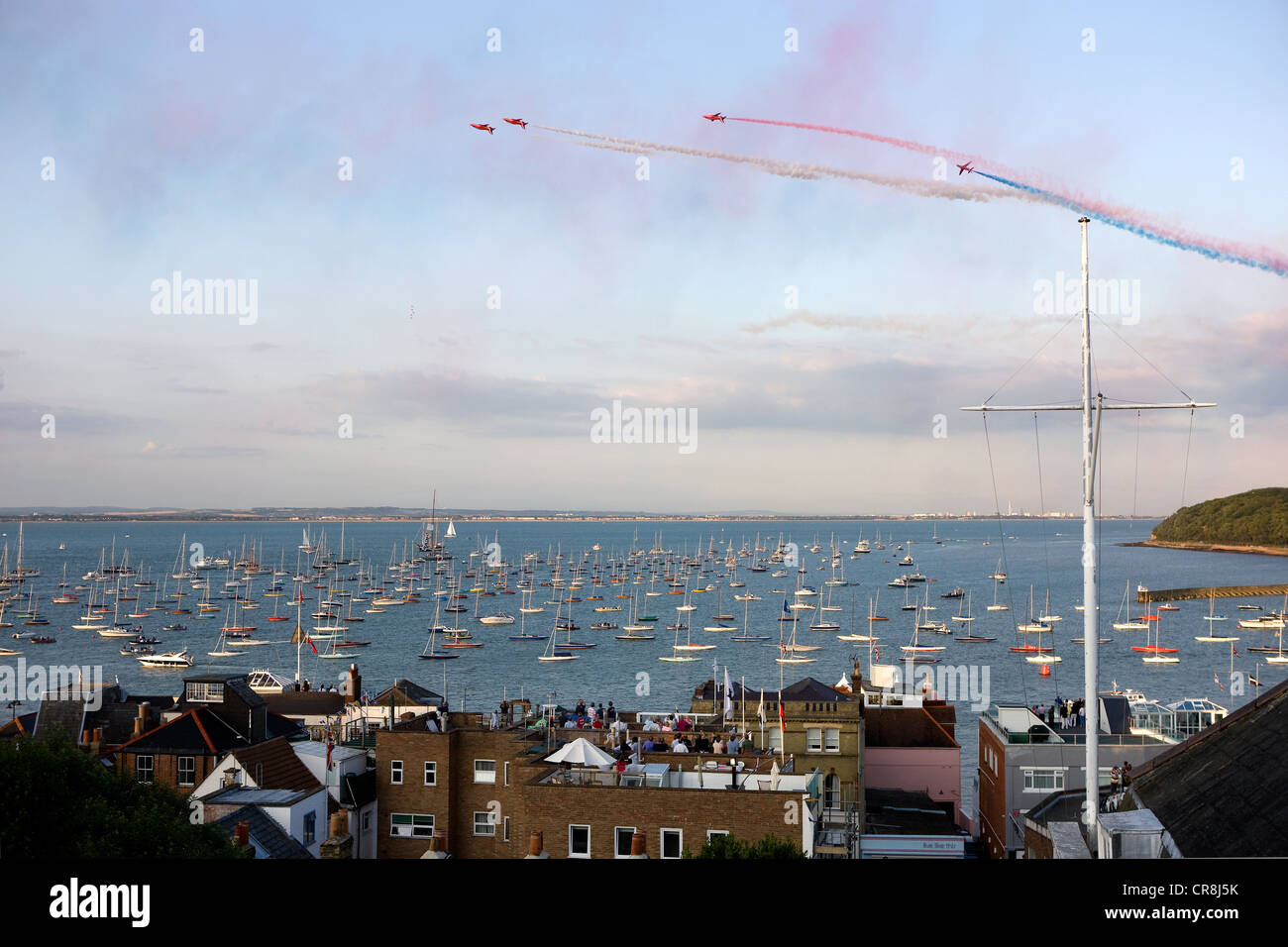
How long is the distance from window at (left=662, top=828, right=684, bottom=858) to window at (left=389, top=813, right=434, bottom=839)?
14414mm

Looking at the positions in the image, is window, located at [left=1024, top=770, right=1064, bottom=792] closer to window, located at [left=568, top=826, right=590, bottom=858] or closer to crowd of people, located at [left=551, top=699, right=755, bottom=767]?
crowd of people, located at [left=551, top=699, right=755, bottom=767]

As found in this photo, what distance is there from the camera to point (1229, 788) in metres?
23.1

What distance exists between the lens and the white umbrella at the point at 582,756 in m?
33.5

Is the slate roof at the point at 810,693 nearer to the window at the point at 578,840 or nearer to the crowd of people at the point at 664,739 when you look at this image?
the crowd of people at the point at 664,739

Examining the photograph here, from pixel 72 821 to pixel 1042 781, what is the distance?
40.1 meters

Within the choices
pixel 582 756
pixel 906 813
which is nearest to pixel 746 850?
pixel 582 756

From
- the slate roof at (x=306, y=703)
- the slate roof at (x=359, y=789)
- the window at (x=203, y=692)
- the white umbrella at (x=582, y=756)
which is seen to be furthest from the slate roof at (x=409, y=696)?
the white umbrella at (x=582, y=756)

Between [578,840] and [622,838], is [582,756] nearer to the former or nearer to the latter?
[578,840]

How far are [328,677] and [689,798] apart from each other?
123475mm

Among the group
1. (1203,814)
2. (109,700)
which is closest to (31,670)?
(109,700)

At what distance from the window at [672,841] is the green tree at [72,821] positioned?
11024 millimetres

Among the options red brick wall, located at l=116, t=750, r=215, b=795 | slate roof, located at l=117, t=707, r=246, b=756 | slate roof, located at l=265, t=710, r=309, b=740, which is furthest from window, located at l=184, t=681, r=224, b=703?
red brick wall, located at l=116, t=750, r=215, b=795

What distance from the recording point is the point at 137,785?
104ft
